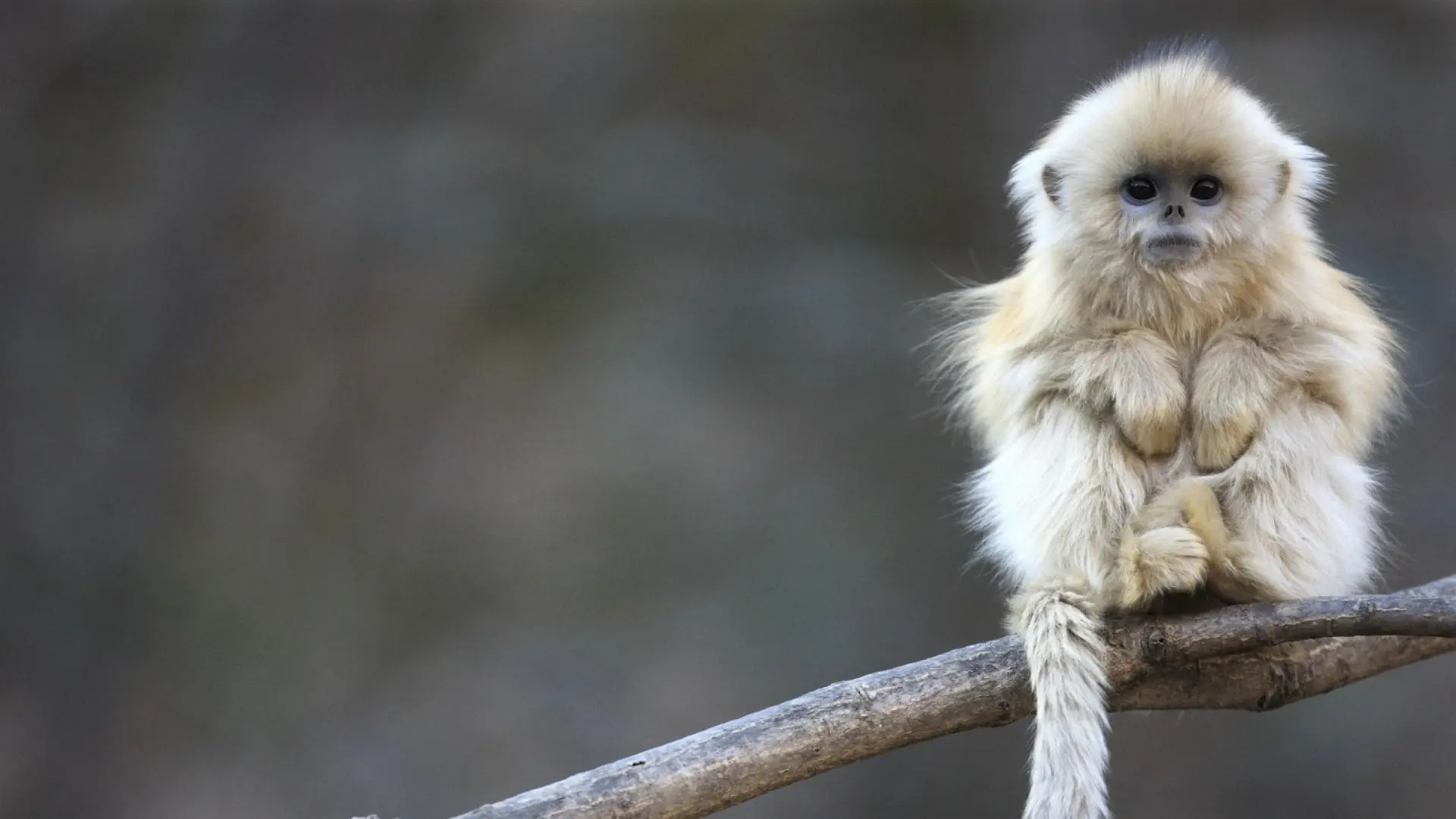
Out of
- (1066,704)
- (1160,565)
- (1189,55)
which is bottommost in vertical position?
(1066,704)

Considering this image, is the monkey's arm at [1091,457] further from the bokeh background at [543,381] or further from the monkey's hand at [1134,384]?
the bokeh background at [543,381]

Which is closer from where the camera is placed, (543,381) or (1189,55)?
(1189,55)

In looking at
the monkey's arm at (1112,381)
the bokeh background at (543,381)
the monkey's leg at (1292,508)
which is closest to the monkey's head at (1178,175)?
the monkey's arm at (1112,381)

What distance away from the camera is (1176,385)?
312 cm

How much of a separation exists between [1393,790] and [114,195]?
21.0 feet

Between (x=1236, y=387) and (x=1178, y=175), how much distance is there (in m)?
0.56

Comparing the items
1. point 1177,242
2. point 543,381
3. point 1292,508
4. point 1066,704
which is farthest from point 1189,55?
point 543,381

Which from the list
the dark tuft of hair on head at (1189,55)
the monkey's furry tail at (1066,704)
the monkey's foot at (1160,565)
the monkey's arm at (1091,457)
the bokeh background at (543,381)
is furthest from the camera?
the bokeh background at (543,381)

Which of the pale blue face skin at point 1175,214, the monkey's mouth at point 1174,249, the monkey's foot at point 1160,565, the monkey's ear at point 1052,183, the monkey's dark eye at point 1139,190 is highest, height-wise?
the monkey's ear at point 1052,183

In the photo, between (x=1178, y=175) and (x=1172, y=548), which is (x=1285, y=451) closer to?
(x=1172, y=548)

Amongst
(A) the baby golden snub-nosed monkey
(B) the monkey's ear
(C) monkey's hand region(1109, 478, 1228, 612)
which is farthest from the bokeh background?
(C) monkey's hand region(1109, 478, 1228, 612)

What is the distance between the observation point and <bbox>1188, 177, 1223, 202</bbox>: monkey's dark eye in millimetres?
3205

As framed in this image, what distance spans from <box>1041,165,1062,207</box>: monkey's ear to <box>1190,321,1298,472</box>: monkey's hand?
1.92 ft

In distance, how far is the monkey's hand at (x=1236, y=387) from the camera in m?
3.07
